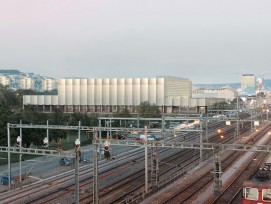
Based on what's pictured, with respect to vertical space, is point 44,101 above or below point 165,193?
above

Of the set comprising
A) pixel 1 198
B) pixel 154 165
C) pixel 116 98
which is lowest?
pixel 1 198

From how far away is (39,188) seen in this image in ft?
98.3

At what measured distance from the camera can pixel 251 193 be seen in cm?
1853

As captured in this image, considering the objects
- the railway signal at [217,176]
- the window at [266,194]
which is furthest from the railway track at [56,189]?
the window at [266,194]

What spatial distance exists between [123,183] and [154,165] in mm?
3709

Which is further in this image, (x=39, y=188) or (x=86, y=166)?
(x=86, y=166)

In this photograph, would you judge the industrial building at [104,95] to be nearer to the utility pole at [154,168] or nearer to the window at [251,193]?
the utility pole at [154,168]

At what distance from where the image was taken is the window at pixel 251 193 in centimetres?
1842

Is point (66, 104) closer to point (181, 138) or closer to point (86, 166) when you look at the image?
point (181, 138)

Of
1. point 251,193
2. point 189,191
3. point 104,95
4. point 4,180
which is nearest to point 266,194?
point 251,193

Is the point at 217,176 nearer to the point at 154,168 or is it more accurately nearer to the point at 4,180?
the point at 154,168

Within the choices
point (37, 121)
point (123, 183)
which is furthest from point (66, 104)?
point (123, 183)

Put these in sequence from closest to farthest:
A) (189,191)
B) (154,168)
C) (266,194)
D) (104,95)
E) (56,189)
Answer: (266,194) → (189,191) → (56,189) → (154,168) → (104,95)

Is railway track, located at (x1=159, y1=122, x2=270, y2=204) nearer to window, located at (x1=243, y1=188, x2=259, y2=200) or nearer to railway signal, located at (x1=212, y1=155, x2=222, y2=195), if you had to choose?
railway signal, located at (x1=212, y1=155, x2=222, y2=195)
